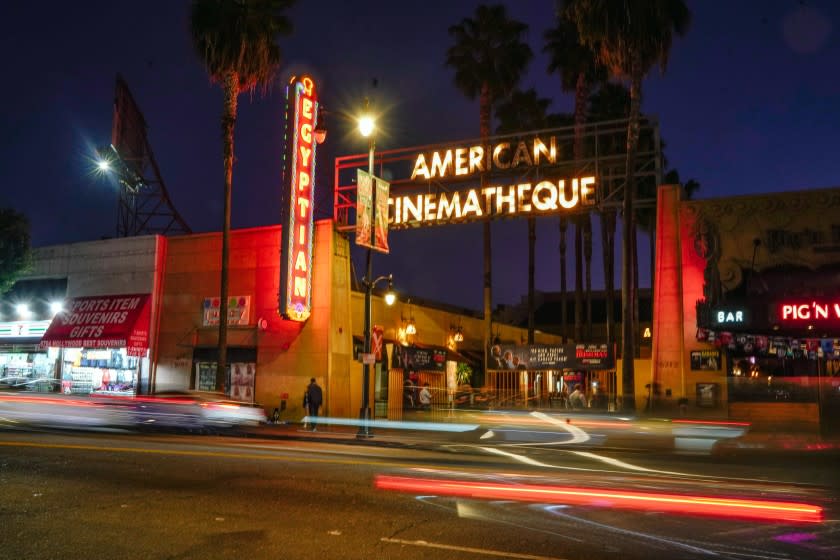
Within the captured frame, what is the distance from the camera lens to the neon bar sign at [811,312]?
70.3 ft

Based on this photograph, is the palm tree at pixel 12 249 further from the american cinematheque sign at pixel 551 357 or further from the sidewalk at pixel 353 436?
the american cinematheque sign at pixel 551 357

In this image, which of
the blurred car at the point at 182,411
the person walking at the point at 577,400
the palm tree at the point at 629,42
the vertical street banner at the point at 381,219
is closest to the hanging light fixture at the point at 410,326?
Result: the person walking at the point at 577,400

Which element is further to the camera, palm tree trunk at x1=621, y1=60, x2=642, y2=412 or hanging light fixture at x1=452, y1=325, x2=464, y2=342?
hanging light fixture at x1=452, y1=325, x2=464, y2=342

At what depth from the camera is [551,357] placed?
90.9ft

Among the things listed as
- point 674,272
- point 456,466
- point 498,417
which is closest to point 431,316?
point 498,417

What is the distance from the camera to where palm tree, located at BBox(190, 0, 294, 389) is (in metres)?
25.2

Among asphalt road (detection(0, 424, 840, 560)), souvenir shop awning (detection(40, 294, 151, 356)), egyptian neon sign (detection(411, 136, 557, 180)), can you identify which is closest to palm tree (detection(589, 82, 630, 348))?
egyptian neon sign (detection(411, 136, 557, 180))

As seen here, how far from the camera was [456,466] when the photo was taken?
13.8m

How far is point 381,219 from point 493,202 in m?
5.48

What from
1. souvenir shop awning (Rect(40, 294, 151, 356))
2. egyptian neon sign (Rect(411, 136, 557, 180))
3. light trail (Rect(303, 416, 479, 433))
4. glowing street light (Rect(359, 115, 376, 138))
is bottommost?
light trail (Rect(303, 416, 479, 433))

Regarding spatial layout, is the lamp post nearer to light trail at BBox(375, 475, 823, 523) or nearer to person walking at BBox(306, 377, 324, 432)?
person walking at BBox(306, 377, 324, 432)

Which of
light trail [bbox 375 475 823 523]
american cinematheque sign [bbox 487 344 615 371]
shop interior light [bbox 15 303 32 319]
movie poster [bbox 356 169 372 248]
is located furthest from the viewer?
shop interior light [bbox 15 303 32 319]

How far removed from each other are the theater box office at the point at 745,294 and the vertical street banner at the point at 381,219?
986 centimetres

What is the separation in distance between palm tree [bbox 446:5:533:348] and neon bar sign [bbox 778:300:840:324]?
62.1ft
